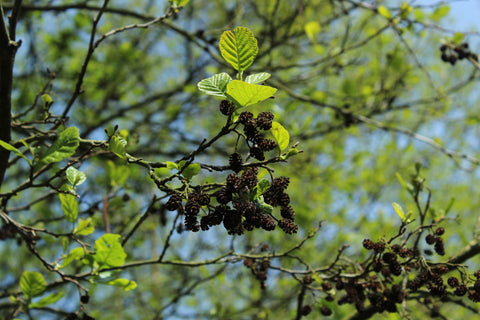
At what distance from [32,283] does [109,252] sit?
16.1 inches

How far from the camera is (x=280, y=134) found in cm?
139

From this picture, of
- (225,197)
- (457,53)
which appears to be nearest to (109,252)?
(225,197)

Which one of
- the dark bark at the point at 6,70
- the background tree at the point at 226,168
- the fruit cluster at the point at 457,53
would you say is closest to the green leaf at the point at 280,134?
the background tree at the point at 226,168

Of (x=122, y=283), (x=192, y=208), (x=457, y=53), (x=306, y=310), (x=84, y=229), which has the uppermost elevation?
(x=457, y=53)

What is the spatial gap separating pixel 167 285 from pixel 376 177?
4014 millimetres

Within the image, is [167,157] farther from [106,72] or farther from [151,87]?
[151,87]

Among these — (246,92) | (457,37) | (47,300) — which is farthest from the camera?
(457,37)

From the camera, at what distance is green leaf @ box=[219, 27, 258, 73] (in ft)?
4.25

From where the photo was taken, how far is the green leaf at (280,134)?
1.37 meters

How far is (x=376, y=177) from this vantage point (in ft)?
21.7

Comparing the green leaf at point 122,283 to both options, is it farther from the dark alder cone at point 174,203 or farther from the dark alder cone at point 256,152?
the dark alder cone at point 256,152

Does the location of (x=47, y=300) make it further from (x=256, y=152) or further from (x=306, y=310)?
(x=306, y=310)

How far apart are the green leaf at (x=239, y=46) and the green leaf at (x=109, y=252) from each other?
3.29 feet

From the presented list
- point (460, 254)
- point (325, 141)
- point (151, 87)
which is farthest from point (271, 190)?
point (151, 87)
